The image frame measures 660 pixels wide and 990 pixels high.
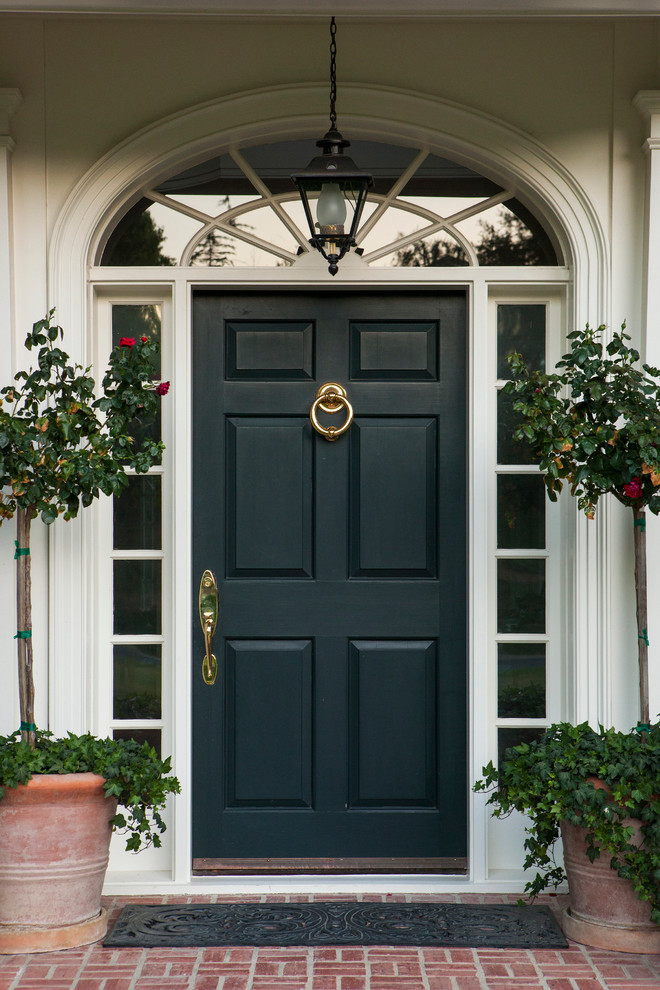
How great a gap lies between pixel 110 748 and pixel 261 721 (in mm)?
742

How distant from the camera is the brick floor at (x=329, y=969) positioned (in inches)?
125

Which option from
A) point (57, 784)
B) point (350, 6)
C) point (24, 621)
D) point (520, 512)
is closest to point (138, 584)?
point (24, 621)

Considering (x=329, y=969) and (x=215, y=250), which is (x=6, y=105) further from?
(x=329, y=969)

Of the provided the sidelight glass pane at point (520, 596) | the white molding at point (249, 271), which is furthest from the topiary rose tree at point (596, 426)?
the sidelight glass pane at point (520, 596)

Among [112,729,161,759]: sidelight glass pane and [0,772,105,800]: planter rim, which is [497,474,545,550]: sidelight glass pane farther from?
[0,772,105,800]: planter rim

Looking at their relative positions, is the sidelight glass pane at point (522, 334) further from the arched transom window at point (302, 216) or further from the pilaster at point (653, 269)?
the pilaster at point (653, 269)

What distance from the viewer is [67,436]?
11.2 feet

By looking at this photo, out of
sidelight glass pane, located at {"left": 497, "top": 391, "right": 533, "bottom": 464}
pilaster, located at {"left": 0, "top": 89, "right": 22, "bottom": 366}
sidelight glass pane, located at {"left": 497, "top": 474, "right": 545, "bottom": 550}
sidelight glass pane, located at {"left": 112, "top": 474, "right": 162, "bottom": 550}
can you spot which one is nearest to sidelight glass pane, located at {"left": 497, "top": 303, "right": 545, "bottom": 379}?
sidelight glass pane, located at {"left": 497, "top": 391, "right": 533, "bottom": 464}

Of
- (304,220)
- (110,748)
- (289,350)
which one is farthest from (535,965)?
(304,220)

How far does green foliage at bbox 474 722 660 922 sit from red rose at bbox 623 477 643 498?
0.81 metres

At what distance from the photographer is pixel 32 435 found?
11.2 feet

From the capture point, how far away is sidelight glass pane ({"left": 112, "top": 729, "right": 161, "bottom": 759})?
4.01 metres

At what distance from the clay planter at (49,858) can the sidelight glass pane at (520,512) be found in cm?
180

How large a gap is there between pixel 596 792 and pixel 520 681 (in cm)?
77
